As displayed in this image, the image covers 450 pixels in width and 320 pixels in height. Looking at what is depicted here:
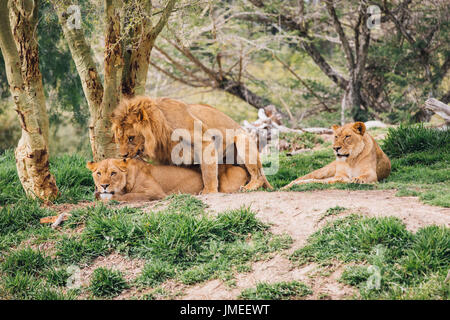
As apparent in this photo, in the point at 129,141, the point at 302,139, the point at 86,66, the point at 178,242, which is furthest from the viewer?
the point at 302,139

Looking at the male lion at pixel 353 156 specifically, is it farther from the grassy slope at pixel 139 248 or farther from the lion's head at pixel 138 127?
the grassy slope at pixel 139 248

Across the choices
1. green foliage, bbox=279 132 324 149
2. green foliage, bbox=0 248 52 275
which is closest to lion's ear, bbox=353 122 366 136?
green foliage, bbox=279 132 324 149

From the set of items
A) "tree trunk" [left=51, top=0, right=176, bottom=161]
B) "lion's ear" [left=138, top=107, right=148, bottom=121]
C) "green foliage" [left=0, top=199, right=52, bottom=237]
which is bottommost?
"green foliage" [left=0, top=199, right=52, bottom=237]

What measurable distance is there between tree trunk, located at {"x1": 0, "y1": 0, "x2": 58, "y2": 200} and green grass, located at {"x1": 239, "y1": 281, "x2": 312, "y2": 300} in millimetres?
3648

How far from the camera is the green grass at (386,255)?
12.4 feet

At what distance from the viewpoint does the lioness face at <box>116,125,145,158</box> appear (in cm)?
628

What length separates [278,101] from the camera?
17469mm

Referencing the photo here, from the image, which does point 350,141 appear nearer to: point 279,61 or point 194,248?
point 194,248

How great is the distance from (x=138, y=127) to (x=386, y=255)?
135 inches

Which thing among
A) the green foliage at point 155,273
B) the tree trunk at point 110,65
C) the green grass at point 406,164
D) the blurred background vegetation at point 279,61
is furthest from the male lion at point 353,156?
the blurred background vegetation at point 279,61

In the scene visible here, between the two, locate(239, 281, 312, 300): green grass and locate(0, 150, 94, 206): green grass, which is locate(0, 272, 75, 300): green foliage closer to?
locate(239, 281, 312, 300): green grass

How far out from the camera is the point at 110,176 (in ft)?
20.4

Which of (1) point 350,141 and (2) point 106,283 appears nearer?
(2) point 106,283

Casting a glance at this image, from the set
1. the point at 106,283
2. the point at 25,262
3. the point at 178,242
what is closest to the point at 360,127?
the point at 178,242
